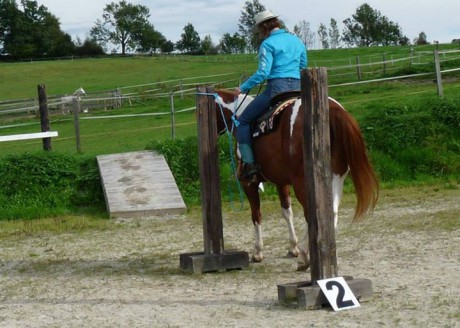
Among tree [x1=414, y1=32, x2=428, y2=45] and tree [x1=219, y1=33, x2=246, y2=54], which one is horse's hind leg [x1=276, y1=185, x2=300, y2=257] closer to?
tree [x1=414, y1=32, x2=428, y2=45]

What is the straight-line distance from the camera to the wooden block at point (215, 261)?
342 inches

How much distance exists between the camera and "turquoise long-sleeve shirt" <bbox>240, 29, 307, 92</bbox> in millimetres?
8164

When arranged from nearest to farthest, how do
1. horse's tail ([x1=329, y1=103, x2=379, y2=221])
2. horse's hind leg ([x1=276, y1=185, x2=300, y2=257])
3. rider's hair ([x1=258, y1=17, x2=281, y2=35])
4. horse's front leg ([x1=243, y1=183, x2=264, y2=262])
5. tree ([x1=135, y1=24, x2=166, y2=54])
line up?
1. horse's tail ([x1=329, y1=103, x2=379, y2=221])
2. rider's hair ([x1=258, y1=17, x2=281, y2=35])
3. horse's front leg ([x1=243, y1=183, x2=264, y2=262])
4. horse's hind leg ([x1=276, y1=185, x2=300, y2=257])
5. tree ([x1=135, y1=24, x2=166, y2=54])

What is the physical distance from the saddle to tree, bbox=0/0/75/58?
91.2m

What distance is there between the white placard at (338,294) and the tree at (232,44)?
328ft

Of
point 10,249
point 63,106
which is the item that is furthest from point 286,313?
point 63,106

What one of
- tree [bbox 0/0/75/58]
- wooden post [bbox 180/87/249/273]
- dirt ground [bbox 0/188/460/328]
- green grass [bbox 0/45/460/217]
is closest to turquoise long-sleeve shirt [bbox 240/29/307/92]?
wooden post [bbox 180/87/249/273]

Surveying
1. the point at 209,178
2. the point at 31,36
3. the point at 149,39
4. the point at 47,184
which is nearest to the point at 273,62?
the point at 209,178

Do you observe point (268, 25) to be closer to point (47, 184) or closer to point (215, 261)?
point (215, 261)

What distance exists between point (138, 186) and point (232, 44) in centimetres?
9381

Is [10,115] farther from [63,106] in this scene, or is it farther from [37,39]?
[37,39]

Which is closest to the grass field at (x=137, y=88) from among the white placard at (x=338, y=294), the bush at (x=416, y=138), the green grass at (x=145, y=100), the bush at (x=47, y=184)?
the green grass at (x=145, y=100)

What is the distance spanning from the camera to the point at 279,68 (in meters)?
8.38

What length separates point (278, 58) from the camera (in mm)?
8320
